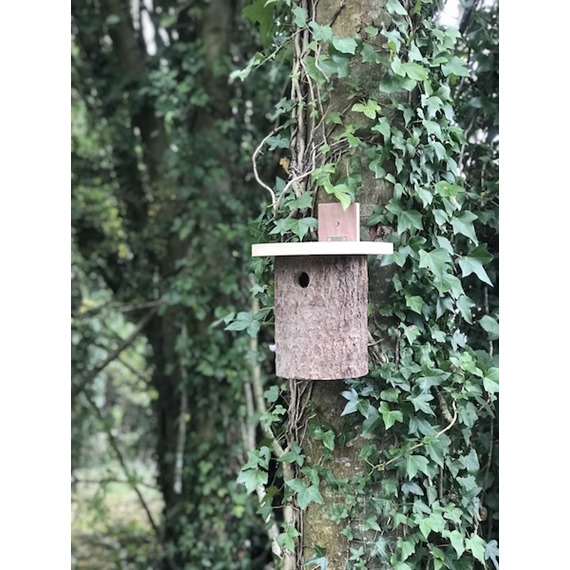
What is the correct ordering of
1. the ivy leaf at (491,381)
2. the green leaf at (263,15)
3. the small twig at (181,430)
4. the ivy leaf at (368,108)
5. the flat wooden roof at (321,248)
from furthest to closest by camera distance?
the small twig at (181,430), the green leaf at (263,15), the ivy leaf at (491,381), the ivy leaf at (368,108), the flat wooden roof at (321,248)

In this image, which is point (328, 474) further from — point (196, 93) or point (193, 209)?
point (196, 93)

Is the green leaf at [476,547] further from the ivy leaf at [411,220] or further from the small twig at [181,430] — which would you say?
the small twig at [181,430]

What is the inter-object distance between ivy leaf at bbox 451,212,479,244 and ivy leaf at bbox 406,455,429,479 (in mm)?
476

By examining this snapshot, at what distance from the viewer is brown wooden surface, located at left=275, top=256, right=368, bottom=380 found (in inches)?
50.4

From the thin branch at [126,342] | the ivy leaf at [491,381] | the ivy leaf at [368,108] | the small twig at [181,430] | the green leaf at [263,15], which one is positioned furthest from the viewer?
the thin branch at [126,342]

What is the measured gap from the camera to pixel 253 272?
1527mm

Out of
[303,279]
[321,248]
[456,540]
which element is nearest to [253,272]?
[303,279]

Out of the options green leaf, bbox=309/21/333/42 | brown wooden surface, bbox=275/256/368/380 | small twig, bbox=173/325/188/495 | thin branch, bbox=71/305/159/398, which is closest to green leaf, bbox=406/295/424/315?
brown wooden surface, bbox=275/256/368/380

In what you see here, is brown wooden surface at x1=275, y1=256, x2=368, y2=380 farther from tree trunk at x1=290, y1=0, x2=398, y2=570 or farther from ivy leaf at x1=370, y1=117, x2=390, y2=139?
ivy leaf at x1=370, y1=117, x2=390, y2=139

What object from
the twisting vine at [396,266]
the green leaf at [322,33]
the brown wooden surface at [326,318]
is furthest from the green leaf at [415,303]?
the green leaf at [322,33]

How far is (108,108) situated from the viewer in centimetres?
339

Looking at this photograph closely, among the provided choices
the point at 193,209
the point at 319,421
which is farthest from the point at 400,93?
the point at 193,209

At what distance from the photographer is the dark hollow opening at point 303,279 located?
1313 mm
